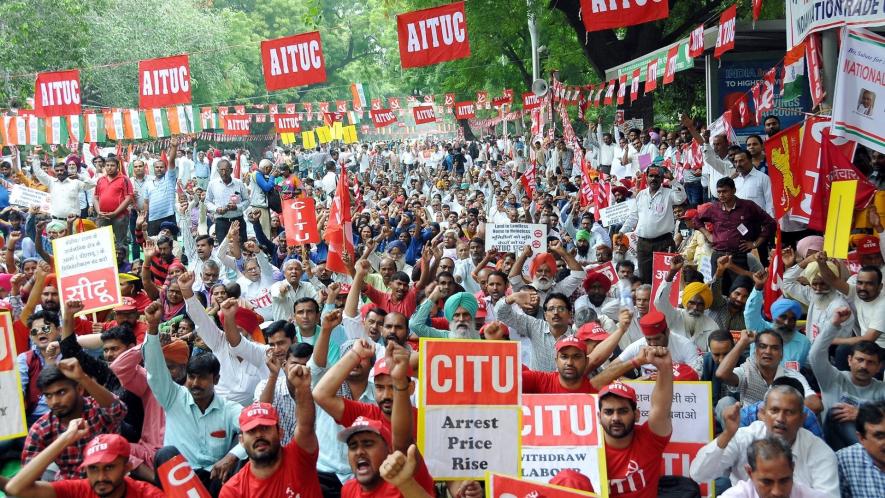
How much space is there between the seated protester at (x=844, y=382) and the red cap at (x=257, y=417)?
11.2ft

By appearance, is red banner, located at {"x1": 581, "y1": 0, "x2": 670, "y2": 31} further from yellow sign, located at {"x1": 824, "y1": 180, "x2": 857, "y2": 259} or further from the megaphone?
the megaphone

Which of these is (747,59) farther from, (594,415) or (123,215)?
(594,415)

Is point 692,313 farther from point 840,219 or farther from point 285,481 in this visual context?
point 285,481

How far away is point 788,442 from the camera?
540cm

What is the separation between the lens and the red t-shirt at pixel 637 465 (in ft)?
17.6

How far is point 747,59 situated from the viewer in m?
16.3

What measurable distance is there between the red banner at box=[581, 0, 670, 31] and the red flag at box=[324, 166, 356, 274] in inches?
174

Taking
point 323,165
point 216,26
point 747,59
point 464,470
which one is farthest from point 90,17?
point 464,470

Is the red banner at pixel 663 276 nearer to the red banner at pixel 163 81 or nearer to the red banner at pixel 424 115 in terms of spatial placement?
the red banner at pixel 163 81

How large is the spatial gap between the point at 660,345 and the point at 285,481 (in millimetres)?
3130

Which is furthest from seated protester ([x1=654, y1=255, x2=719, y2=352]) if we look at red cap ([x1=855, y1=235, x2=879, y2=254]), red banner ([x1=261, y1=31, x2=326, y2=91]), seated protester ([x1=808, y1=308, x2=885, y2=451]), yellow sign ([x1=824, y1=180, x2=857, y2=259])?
red banner ([x1=261, y1=31, x2=326, y2=91])

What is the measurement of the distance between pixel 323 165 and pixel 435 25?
1853 centimetres

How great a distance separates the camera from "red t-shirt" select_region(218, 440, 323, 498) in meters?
5.32

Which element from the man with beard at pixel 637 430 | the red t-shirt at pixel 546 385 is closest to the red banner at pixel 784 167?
the red t-shirt at pixel 546 385
